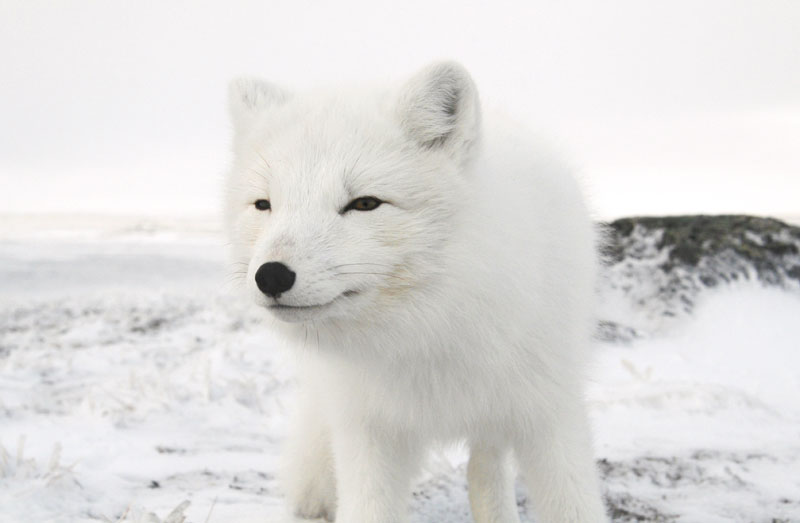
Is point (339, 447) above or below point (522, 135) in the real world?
below

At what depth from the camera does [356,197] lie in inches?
98.7

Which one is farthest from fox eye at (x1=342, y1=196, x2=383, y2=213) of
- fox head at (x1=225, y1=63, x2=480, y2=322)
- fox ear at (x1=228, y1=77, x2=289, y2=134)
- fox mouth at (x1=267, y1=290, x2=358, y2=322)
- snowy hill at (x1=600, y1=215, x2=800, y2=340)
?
snowy hill at (x1=600, y1=215, x2=800, y2=340)

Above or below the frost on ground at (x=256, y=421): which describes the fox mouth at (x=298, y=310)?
above

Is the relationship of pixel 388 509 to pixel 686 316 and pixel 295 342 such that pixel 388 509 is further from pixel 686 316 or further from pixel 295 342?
pixel 686 316

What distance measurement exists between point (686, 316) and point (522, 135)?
4.31 meters

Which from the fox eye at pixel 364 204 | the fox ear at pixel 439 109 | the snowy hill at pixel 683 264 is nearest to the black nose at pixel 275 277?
the fox eye at pixel 364 204

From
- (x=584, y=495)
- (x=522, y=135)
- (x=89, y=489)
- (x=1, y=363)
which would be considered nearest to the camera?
(x=584, y=495)

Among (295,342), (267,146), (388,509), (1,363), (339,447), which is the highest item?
(267,146)

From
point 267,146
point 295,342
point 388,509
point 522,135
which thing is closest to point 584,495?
point 388,509

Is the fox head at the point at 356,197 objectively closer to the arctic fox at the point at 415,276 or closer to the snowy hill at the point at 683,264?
the arctic fox at the point at 415,276

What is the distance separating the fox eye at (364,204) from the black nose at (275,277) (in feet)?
1.20

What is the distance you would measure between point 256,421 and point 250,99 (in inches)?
116

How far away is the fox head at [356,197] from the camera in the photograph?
2352mm

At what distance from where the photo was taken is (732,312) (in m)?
6.91
